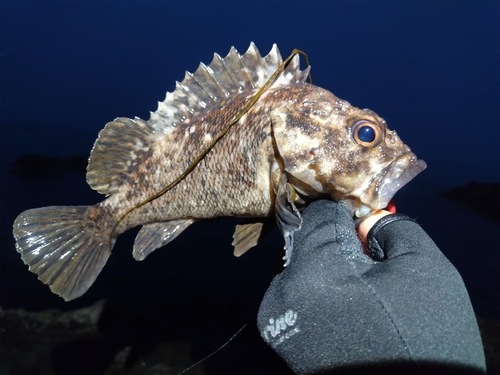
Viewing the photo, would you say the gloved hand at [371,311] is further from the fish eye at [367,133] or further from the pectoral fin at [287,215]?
the fish eye at [367,133]

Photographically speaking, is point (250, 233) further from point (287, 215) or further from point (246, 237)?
point (287, 215)

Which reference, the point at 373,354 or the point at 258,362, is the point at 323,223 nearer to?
the point at 373,354

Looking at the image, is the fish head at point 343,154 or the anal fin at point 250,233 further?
the anal fin at point 250,233

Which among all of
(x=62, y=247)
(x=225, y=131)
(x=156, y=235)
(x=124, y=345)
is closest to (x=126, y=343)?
(x=124, y=345)

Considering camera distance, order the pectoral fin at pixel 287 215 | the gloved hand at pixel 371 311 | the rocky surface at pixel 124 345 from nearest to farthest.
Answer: the gloved hand at pixel 371 311
the pectoral fin at pixel 287 215
the rocky surface at pixel 124 345

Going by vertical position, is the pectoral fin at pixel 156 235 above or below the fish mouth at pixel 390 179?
above

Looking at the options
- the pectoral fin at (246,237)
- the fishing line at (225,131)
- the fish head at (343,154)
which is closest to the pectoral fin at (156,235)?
the fishing line at (225,131)

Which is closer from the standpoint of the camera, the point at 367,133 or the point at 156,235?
the point at 367,133

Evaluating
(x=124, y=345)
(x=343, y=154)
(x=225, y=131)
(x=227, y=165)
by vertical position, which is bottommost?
(x=124, y=345)
